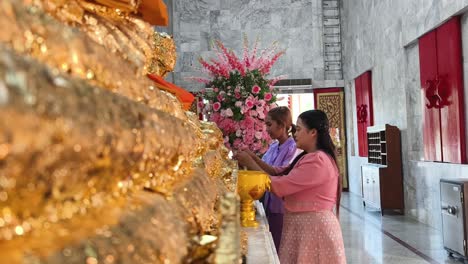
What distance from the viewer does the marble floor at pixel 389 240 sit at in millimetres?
4629

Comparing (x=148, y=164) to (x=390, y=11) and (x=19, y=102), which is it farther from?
(x=390, y=11)

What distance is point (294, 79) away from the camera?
10852 mm

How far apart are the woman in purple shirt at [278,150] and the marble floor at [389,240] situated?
186 cm

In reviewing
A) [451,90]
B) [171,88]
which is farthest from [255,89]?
[451,90]

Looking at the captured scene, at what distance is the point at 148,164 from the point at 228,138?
2301 millimetres

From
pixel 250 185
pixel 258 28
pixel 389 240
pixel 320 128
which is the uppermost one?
pixel 258 28

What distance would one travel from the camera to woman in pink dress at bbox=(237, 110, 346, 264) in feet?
7.27

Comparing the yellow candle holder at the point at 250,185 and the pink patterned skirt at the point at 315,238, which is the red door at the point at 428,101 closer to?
the pink patterned skirt at the point at 315,238

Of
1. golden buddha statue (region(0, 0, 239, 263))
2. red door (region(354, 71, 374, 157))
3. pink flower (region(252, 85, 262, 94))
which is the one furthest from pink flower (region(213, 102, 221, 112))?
red door (region(354, 71, 374, 157))

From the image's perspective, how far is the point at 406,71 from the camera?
23.6ft

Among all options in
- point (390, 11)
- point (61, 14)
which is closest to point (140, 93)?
point (61, 14)

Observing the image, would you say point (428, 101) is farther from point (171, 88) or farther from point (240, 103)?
point (171, 88)

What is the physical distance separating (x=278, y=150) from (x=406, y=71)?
473 cm

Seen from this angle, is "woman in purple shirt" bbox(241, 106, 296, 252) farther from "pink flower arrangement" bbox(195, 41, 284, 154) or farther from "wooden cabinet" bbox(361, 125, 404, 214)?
"wooden cabinet" bbox(361, 125, 404, 214)
